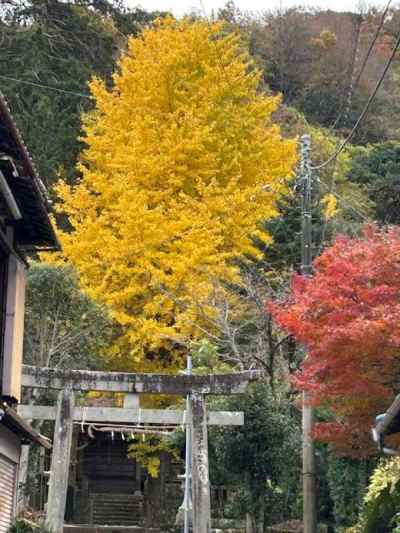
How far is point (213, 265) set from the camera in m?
27.5

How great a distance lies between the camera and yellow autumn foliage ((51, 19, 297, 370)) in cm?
2731

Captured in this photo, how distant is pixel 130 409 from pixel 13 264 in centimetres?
1158

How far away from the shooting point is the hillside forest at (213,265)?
19.0 metres

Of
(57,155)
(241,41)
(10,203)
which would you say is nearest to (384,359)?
(10,203)

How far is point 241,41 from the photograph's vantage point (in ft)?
164

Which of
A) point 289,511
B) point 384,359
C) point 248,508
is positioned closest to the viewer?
point 384,359

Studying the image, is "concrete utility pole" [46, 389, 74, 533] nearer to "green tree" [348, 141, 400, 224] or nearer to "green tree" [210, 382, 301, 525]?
"green tree" [210, 382, 301, 525]

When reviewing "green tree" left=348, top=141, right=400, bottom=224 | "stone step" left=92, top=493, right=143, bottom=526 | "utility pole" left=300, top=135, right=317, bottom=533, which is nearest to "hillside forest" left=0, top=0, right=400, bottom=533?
"utility pole" left=300, top=135, right=317, bottom=533

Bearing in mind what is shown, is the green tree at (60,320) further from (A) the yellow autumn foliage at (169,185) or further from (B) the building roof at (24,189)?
(B) the building roof at (24,189)

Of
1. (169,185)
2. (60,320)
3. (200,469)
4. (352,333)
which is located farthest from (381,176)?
(352,333)

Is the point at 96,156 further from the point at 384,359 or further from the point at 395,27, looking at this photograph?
the point at 395,27

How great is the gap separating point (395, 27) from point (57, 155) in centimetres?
2897

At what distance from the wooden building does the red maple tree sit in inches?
253

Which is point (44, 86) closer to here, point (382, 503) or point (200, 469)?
point (200, 469)
